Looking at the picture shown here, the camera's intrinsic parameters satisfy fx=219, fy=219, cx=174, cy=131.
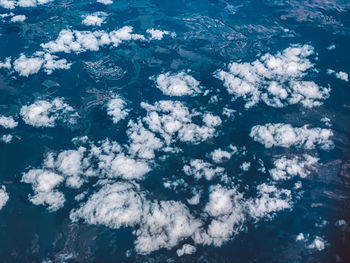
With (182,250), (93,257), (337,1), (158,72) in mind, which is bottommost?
(93,257)

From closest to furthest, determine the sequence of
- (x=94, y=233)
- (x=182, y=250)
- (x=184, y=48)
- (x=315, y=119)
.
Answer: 1. (x=182, y=250)
2. (x=94, y=233)
3. (x=315, y=119)
4. (x=184, y=48)

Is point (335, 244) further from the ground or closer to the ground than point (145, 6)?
closer to the ground

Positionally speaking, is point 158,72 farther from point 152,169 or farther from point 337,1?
point 337,1

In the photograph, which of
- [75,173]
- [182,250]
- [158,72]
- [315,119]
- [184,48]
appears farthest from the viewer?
[184,48]

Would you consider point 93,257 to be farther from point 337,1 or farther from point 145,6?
point 337,1

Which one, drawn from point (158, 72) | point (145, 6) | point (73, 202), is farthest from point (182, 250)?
point (145, 6)

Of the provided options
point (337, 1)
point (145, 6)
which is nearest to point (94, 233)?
point (145, 6)

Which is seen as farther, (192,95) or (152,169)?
(192,95)
